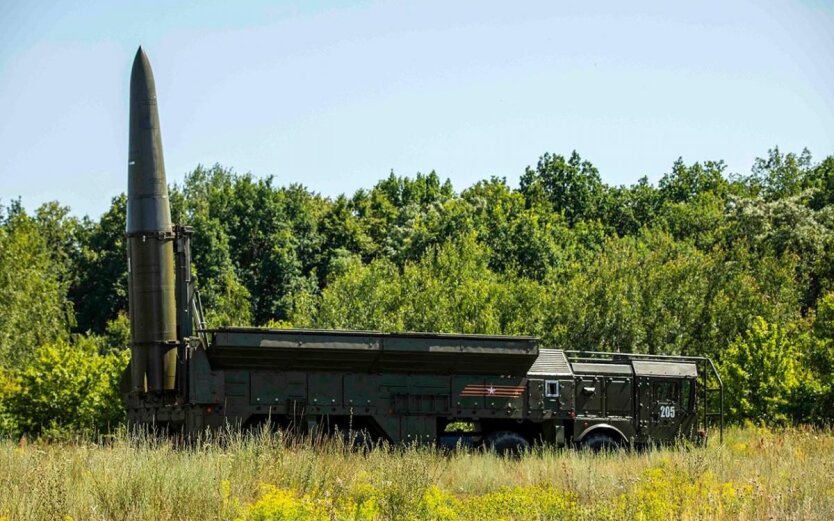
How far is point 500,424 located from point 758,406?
16266mm

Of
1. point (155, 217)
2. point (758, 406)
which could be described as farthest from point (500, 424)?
point (758, 406)

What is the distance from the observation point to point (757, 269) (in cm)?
5238

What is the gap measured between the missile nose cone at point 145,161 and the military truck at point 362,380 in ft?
0.10

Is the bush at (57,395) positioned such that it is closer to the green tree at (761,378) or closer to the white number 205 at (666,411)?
the white number 205 at (666,411)

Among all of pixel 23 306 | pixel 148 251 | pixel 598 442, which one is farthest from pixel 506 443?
pixel 23 306

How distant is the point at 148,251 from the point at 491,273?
34.1 meters

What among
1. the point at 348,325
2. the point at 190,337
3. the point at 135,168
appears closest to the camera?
the point at 190,337

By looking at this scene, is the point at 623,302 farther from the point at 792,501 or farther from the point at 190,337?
the point at 792,501

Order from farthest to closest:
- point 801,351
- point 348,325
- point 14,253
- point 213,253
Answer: point 213,253 < point 14,253 < point 348,325 < point 801,351

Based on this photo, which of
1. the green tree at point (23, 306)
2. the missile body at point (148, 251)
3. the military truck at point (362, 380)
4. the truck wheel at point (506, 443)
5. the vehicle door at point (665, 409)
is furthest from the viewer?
the green tree at point (23, 306)

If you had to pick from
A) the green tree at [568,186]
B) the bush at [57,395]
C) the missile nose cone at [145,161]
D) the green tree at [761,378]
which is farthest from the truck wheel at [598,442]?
the green tree at [568,186]

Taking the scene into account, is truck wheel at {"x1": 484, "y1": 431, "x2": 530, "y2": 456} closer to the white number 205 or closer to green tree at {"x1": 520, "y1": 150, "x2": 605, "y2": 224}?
the white number 205

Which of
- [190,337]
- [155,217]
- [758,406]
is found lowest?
[758,406]

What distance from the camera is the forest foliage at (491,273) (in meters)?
40.1
